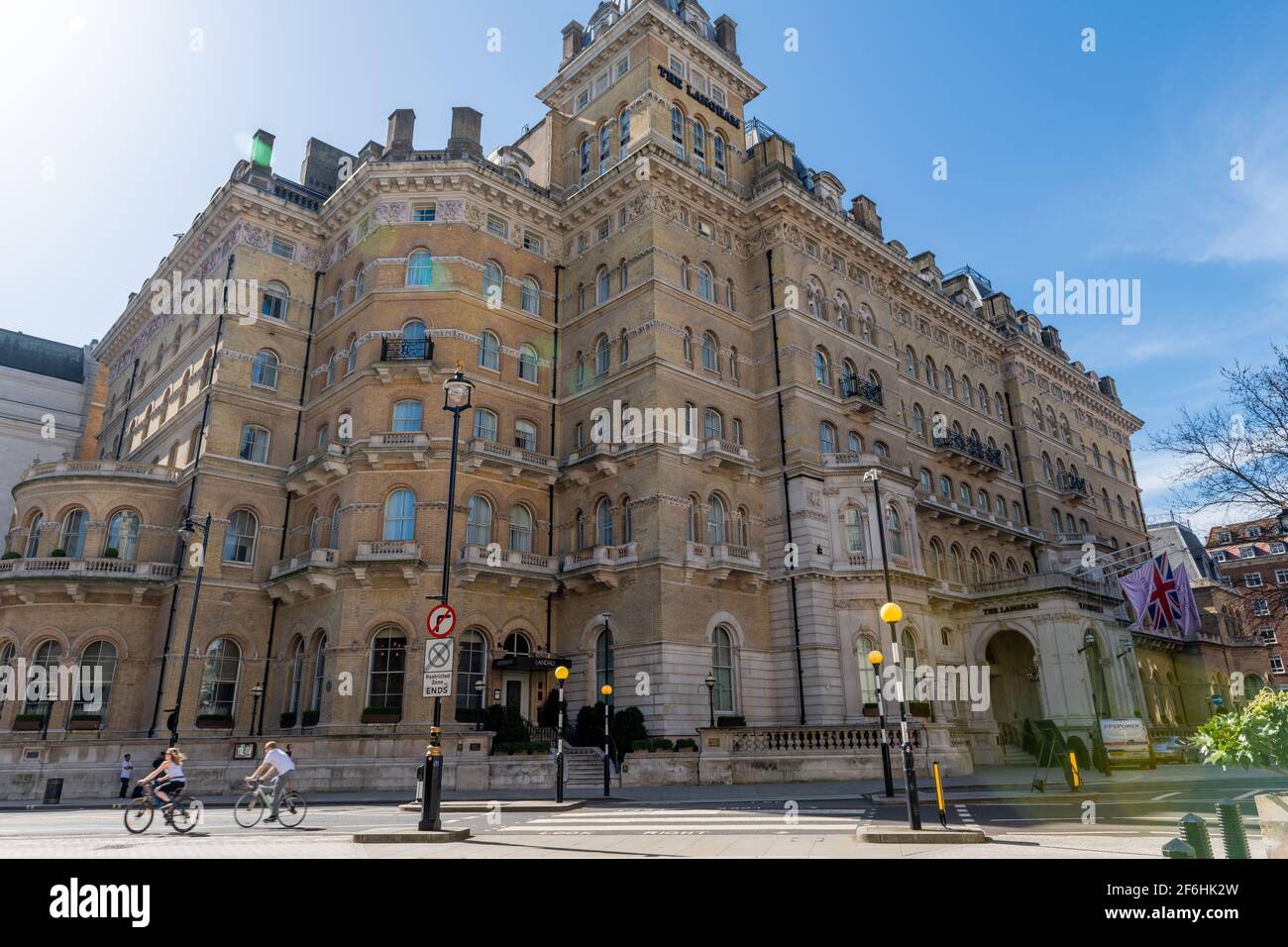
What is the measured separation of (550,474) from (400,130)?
16614 mm

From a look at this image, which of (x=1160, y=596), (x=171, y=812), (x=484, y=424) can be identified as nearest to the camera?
(x=171, y=812)

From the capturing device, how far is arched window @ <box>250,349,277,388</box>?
116 feet

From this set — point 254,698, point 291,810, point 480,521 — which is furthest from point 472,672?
point 291,810

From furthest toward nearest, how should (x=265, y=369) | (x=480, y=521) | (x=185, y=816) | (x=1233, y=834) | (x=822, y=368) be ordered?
(x=822, y=368)
(x=265, y=369)
(x=480, y=521)
(x=185, y=816)
(x=1233, y=834)

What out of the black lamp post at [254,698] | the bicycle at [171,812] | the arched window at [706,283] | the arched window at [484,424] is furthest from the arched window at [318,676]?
the arched window at [706,283]

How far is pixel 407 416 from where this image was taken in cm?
3195

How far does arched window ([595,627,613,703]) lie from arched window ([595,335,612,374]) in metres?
11.0

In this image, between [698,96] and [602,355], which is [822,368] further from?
[698,96]

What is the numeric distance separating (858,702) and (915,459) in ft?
49.1

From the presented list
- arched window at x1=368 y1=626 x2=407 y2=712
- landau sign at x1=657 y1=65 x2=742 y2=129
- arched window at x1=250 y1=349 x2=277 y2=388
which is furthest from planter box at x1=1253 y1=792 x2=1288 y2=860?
landau sign at x1=657 y1=65 x2=742 y2=129

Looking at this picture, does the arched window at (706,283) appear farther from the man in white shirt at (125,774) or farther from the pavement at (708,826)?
the man in white shirt at (125,774)
